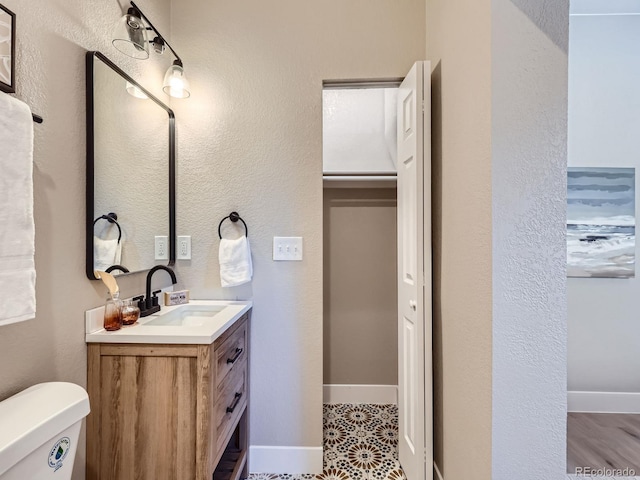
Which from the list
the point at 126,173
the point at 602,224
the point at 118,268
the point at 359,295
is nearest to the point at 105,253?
the point at 118,268

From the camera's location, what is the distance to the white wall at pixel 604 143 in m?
2.09

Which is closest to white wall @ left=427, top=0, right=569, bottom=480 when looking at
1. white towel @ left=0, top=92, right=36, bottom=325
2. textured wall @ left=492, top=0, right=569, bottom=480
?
textured wall @ left=492, top=0, right=569, bottom=480

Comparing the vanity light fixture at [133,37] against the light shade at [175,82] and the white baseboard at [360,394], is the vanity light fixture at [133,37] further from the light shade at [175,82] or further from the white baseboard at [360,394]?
the white baseboard at [360,394]

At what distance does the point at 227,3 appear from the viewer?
1.74m

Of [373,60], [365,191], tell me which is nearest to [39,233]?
[373,60]

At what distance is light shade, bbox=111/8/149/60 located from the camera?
4.04 feet

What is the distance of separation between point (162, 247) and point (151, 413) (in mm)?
837

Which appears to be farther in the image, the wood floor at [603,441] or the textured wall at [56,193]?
the wood floor at [603,441]

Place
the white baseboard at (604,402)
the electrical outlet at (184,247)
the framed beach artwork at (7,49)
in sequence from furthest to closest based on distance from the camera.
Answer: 1. the white baseboard at (604,402)
2. the electrical outlet at (184,247)
3. the framed beach artwork at (7,49)

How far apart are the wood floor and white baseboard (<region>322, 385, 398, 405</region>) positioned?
110 centimetres

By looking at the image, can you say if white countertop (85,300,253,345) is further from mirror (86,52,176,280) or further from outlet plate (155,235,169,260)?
outlet plate (155,235,169,260)

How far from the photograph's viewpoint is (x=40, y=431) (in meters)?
0.72

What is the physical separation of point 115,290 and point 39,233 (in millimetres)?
326

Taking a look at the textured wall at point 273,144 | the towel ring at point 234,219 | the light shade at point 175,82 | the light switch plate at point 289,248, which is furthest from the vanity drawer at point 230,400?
the light shade at point 175,82
